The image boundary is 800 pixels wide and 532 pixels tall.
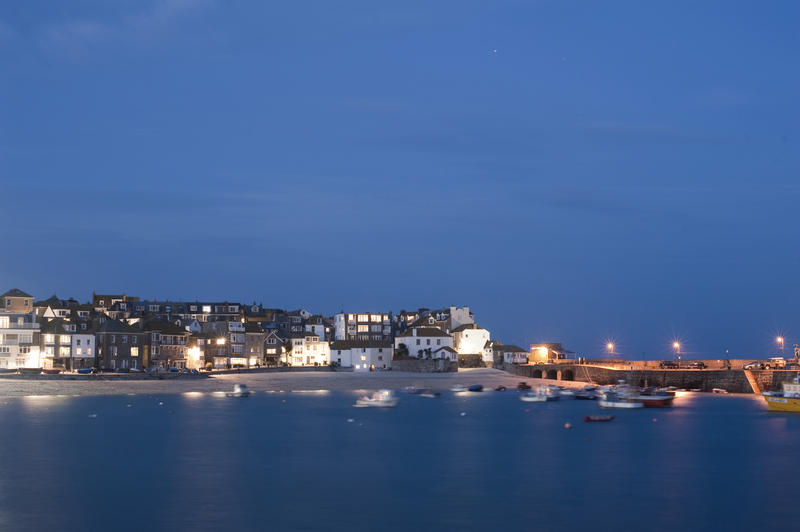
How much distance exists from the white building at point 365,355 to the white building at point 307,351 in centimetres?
793

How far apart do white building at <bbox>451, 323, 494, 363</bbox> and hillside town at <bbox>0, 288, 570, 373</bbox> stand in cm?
18

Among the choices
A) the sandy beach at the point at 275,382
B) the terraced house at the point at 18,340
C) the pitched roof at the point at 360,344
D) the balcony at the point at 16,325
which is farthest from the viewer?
the pitched roof at the point at 360,344

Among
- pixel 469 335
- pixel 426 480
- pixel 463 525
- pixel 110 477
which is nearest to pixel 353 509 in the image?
pixel 463 525

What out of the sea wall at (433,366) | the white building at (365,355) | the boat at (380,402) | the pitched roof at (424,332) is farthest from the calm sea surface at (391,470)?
the pitched roof at (424,332)

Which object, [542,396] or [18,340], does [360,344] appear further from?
[542,396]

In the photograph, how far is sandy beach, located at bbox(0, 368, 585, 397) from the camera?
331 ft

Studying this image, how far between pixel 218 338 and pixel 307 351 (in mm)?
18083

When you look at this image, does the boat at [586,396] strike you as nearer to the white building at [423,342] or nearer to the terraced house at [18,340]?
the white building at [423,342]

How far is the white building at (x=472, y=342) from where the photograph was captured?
151 metres

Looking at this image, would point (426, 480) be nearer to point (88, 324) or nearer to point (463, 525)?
point (463, 525)

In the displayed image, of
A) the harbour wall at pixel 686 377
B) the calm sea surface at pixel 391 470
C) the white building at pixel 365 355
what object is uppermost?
the white building at pixel 365 355

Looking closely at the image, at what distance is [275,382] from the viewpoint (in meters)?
119

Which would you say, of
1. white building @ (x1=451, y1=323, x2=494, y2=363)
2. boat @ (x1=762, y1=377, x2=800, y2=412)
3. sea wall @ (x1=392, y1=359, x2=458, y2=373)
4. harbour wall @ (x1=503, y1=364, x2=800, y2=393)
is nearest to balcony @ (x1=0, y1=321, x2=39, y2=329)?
sea wall @ (x1=392, y1=359, x2=458, y2=373)

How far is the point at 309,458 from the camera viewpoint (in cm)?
4894
